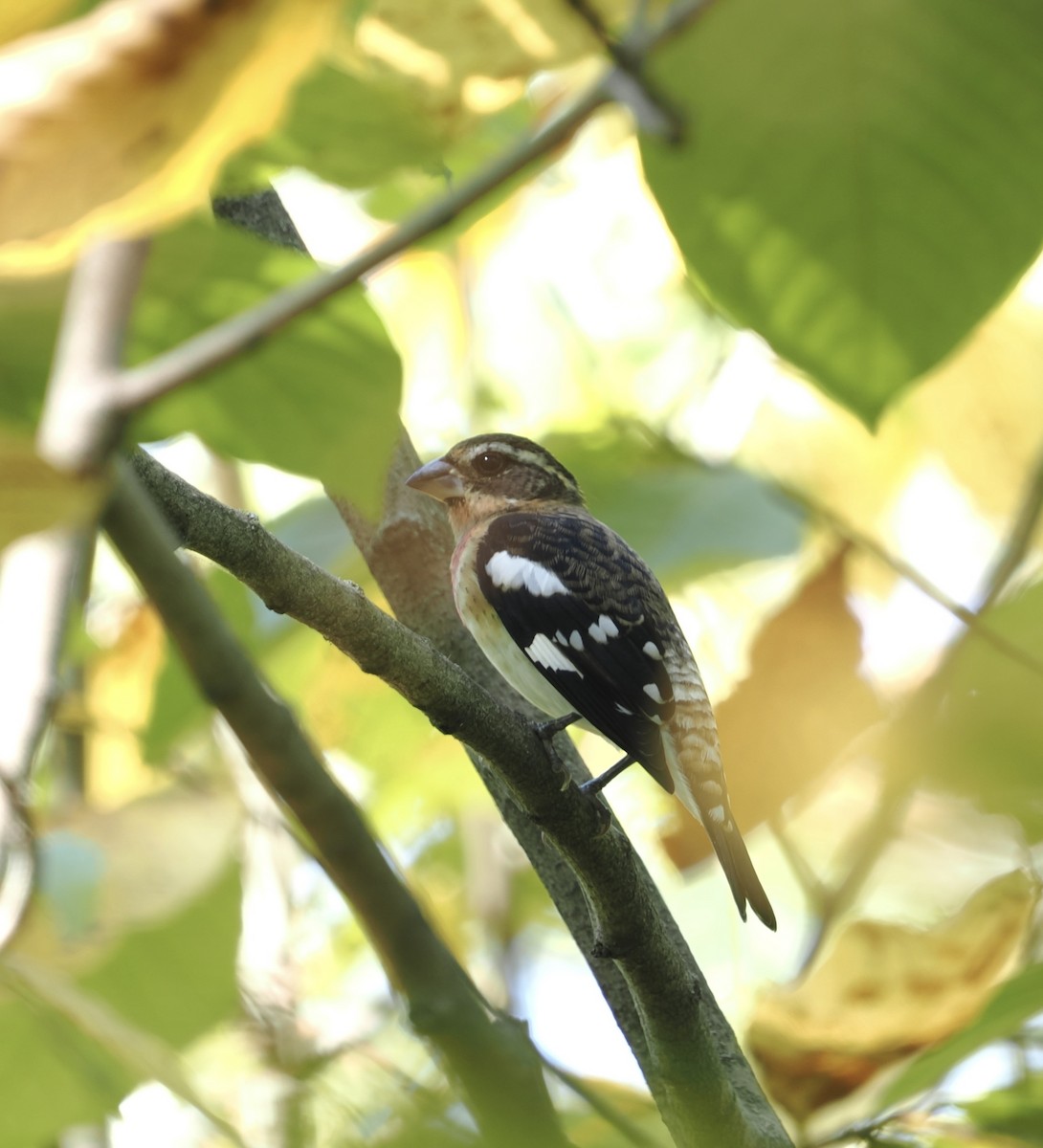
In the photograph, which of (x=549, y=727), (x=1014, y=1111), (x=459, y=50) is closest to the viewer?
(x=459, y=50)

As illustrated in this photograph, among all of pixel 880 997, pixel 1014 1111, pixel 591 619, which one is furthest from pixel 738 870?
pixel 1014 1111

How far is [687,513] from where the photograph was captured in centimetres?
279

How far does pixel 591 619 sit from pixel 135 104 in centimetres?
333

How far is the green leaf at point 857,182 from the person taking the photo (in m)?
0.93

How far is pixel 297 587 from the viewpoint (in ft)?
5.92

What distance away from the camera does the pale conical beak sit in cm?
449

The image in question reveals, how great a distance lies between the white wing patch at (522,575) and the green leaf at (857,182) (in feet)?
9.32

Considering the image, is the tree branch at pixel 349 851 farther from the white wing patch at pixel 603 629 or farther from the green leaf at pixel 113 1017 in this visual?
the white wing patch at pixel 603 629

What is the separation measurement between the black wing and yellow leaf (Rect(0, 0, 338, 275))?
2.90 m

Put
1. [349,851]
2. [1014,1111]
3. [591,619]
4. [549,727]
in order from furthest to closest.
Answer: [591,619] → [549,727] → [1014,1111] → [349,851]

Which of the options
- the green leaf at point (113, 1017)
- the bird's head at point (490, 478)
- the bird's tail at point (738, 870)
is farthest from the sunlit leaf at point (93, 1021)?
the bird's head at point (490, 478)

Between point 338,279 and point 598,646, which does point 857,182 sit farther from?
point 598,646

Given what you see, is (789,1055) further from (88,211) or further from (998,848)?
(88,211)

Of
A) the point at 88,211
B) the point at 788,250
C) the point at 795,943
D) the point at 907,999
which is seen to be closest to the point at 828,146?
the point at 788,250
